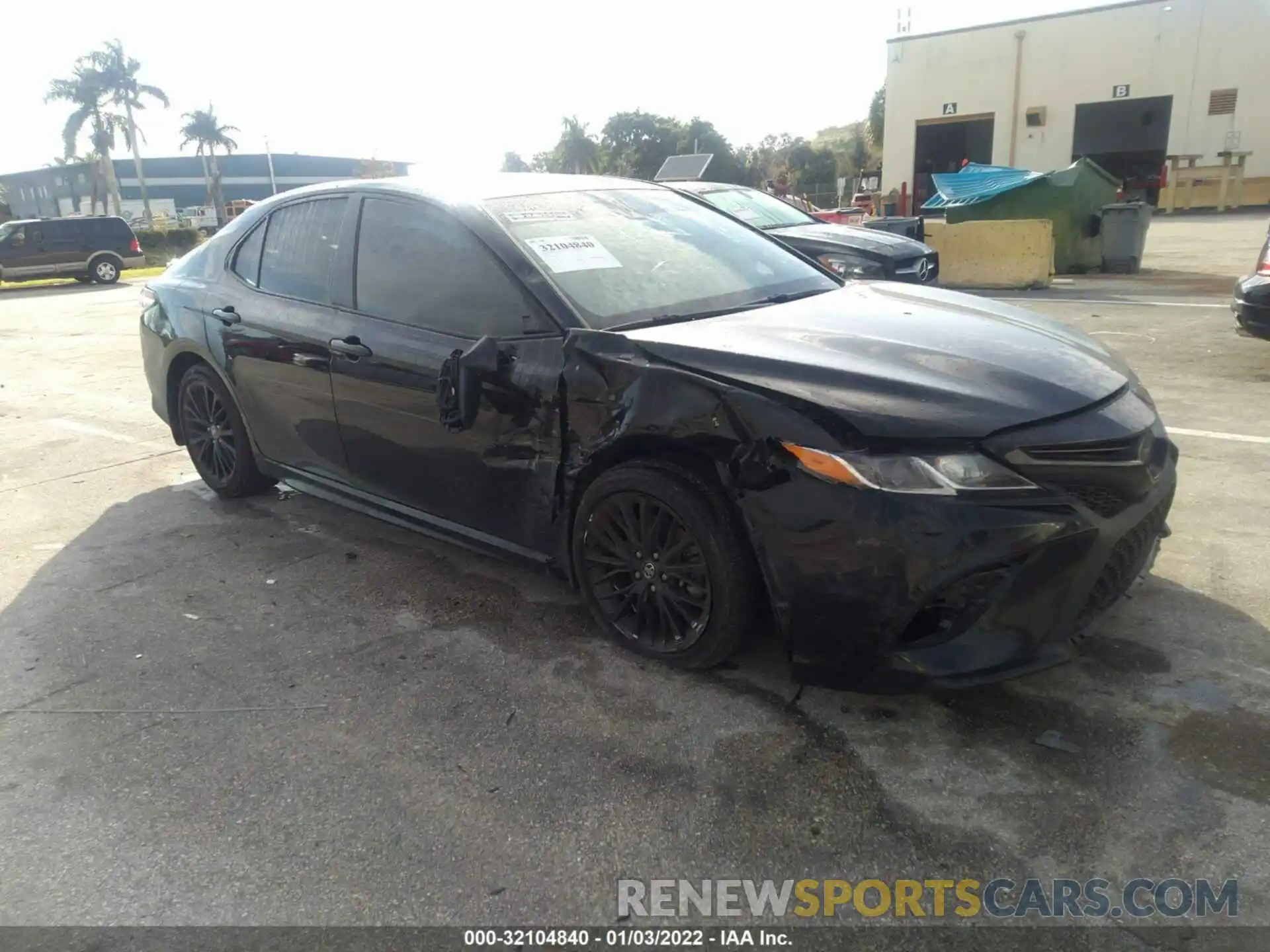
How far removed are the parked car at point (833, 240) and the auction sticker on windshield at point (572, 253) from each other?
607cm

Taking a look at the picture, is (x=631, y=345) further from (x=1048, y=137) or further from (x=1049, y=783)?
(x=1048, y=137)

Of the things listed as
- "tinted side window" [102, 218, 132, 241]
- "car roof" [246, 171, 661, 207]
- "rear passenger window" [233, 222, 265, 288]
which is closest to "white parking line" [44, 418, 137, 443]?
"rear passenger window" [233, 222, 265, 288]

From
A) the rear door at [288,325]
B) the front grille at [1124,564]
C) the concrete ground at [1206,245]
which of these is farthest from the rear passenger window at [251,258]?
the concrete ground at [1206,245]

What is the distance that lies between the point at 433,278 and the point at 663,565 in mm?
1455

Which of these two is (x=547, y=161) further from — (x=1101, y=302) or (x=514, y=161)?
(x=1101, y=302)

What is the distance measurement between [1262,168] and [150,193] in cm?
8739

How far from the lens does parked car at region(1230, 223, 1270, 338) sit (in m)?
6.58

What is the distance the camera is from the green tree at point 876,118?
61.5 metres

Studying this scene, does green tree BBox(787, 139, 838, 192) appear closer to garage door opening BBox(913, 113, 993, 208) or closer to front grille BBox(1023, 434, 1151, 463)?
garage door opening BBox(913, 113, 993, 208)

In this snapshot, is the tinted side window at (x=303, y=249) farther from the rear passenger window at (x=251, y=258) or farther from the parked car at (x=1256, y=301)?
the parked car at (x=1256, y=301)

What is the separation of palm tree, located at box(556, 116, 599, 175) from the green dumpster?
60229 mm

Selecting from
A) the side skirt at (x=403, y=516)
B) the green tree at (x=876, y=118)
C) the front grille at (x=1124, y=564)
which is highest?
the green tree at (x=876, y=118)

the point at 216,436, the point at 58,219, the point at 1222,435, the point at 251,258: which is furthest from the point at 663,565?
the point at 58,219

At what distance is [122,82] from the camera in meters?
53.5
